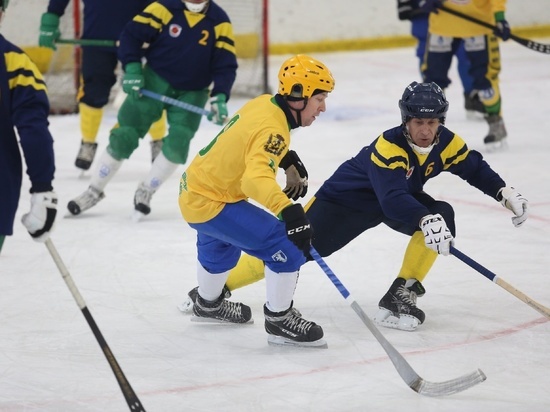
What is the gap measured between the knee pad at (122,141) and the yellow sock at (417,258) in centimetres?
195

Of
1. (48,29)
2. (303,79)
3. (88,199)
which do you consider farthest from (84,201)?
(303,79)

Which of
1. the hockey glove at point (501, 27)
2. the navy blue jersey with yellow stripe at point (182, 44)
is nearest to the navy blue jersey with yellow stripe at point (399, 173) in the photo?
the navy blue jersey with yellow stripe at point (182, 44)

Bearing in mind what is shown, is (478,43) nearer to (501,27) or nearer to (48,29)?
(501,27)

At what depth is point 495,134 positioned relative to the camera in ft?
21.7

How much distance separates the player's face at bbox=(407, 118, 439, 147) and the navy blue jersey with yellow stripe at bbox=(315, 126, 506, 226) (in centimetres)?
5

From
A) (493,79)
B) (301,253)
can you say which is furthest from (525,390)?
(493,79)

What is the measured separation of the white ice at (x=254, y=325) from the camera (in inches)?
121

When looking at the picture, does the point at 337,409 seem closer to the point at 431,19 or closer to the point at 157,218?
the point at 157,218

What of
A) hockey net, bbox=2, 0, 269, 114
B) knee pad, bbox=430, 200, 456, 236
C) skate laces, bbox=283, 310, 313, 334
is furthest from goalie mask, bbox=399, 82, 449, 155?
hockey net, bbox=2, 0, 269, 114

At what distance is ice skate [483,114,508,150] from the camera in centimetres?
662

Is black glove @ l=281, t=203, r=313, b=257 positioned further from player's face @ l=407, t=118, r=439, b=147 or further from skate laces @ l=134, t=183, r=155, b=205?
skate laces @ l=134, t=183, r=155, b=205

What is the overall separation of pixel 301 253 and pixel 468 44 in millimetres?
3697

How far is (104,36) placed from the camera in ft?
20.6

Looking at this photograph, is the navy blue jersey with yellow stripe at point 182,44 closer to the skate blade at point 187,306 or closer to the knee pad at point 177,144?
the knee pad at point 177,144
